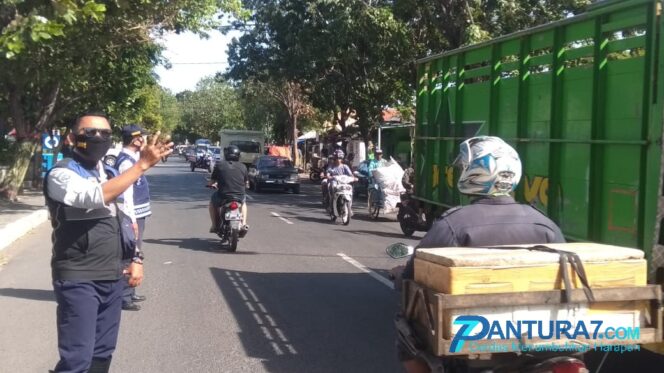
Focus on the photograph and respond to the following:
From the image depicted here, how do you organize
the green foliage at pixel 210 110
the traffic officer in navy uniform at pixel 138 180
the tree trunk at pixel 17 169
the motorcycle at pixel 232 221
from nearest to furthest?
1. the traffic officer in navy uniform at pixel 138 180
2. the motorcycle at pixel 232 221
3. the tree trunk at pixel 17 169
4. the green foliage at pixel 210 110

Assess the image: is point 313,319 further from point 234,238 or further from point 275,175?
point 275,175

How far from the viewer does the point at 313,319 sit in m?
7.35

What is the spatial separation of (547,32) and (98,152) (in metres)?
4.02

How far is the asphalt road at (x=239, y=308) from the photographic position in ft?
19.7

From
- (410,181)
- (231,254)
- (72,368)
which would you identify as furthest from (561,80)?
(410,181)

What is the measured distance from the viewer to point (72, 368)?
12.9 ft

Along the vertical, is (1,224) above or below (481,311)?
below

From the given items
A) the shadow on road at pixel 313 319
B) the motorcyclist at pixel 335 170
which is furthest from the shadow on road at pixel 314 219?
the shadow on road at pixel 313 319

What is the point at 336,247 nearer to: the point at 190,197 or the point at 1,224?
the point at 1,224

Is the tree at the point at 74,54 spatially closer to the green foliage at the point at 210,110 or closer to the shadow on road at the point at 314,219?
the shadow on road at the point at 314,219

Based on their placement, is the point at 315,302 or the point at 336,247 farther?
the point at 336,247

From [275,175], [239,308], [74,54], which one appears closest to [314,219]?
[74,54]

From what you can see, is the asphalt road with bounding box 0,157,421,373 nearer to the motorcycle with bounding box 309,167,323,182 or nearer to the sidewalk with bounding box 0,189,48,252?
the sidewalk with bounding box 0,189,48,252

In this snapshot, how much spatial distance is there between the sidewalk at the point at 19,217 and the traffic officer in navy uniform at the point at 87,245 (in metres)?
8.86
